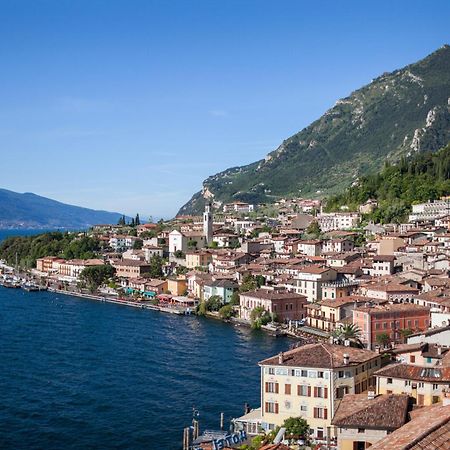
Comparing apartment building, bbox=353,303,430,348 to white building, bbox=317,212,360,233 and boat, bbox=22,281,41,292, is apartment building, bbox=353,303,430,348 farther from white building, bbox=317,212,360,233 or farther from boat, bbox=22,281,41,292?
boat, bbox=22,281,41,292

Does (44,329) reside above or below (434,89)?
below

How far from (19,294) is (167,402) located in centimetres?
5681

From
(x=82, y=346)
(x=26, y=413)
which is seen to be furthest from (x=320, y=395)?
(x=82, y=346)

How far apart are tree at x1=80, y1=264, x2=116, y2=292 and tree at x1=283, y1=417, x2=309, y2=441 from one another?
65.6 m

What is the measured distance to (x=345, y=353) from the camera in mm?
29203

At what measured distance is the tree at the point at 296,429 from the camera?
26203 mm

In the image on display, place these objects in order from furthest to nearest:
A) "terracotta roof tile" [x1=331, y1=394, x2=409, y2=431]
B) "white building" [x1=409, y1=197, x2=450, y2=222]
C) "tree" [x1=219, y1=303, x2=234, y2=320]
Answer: "white building" [x1=409, y1=197, x2=450, y2=222] < "tree" [x1=219, y1=303, x2=234, y2=320] < "terracotta roof tile" [x1=331, y1=394, x2=409, y2=431]

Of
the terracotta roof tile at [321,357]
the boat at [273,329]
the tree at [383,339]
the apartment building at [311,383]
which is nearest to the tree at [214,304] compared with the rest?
the boat at [273,329]

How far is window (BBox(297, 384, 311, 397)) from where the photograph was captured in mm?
27953

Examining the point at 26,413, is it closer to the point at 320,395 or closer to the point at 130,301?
Answer: the point at 320,395

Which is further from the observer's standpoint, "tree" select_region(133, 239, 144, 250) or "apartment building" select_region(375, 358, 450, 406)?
"tree" select_region(133, 239, 144, 250)

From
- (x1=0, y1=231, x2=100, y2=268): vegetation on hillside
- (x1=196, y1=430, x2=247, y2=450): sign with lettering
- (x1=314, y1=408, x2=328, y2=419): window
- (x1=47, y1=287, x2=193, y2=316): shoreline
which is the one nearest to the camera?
(x1=314, y1=408, x2=328, y2=419): window

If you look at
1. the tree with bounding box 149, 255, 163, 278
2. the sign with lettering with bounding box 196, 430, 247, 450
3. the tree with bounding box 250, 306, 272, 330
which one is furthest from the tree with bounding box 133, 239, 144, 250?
the sign with lettering with bounding box 196, 430, 247, 450

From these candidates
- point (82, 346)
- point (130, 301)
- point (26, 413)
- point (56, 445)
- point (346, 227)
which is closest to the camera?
point (56, 445)
